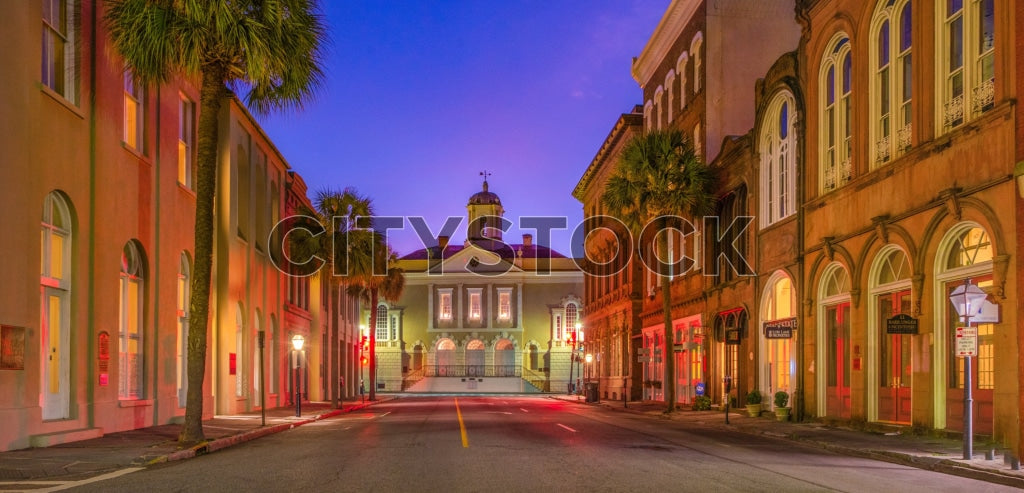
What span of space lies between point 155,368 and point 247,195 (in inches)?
515

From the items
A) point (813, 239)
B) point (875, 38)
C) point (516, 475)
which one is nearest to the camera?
point (516, 475)

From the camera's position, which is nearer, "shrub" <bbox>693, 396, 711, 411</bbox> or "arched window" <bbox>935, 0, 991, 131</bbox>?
"arched window" <bbox>935, 0, 991, 131</bbox>

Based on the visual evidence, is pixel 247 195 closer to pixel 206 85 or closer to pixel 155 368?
pixel 155 368

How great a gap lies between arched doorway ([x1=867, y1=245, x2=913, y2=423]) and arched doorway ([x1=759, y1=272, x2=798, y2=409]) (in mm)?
5279

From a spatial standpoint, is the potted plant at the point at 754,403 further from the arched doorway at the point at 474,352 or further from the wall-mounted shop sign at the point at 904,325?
the arched doorway at the point at 474,352

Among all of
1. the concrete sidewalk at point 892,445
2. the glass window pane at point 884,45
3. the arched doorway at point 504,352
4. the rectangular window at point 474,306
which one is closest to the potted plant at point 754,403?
the concrete sidewalk at point 892,445

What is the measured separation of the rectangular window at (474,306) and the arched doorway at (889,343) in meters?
72.5

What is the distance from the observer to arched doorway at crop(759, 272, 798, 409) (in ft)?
99.2

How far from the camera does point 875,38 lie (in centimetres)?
2405

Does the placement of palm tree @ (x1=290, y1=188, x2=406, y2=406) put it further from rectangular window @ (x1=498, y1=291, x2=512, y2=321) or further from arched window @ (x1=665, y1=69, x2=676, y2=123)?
rectangular window @ (x1=498, y1=291, x2=512, y2=321)

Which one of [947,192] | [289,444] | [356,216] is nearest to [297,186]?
[356,216]

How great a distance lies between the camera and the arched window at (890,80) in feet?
73.8

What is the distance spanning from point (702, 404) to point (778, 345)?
6110 mm

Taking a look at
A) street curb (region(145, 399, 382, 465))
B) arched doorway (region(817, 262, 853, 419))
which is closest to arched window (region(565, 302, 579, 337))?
street curb (region(145, 399, 382, 465))
